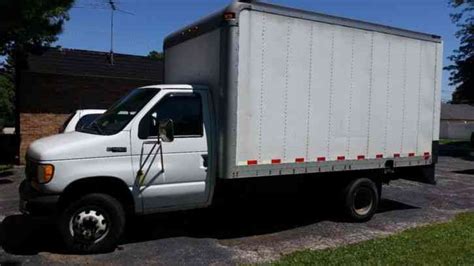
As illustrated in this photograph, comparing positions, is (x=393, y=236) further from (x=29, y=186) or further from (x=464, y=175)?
(x=464, y=175)

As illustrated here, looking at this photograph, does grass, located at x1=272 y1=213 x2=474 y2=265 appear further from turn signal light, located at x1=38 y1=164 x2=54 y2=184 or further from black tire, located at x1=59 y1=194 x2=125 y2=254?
turn signal light, located at x1=38 y1=164 x2=54 y2=184

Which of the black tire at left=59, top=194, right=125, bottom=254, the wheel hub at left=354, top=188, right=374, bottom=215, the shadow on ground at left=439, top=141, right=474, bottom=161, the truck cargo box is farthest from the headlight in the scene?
the shadow on ground at left=439, top=141, right=474, bottom=161

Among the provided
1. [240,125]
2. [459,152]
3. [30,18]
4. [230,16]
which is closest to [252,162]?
[240,125]

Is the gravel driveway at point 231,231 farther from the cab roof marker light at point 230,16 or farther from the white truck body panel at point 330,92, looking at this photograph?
the cab roof marker light at point 230,16

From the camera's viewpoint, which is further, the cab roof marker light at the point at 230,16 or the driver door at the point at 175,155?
the cab roof marker light at the point at 230,16

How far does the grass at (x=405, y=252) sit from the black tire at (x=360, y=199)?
106 centimetres

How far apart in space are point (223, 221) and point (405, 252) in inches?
123

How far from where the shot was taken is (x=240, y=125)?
7004 millimetres

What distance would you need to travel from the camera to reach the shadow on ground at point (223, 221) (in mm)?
7236

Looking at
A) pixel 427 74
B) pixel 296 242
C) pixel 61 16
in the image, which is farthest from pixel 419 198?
pixel 61 16

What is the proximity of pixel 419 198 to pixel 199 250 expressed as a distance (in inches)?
248

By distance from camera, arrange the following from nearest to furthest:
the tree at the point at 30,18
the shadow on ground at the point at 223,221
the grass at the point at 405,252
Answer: the grass at the point at 405,252 < the shadow on ground at the point at 223,221 < the tree at the point at 30,18

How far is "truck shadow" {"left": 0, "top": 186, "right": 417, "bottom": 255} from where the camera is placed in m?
7.15

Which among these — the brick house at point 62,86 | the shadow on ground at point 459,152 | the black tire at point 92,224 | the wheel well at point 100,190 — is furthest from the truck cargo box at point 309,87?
the shadow on ground at point 459,152
